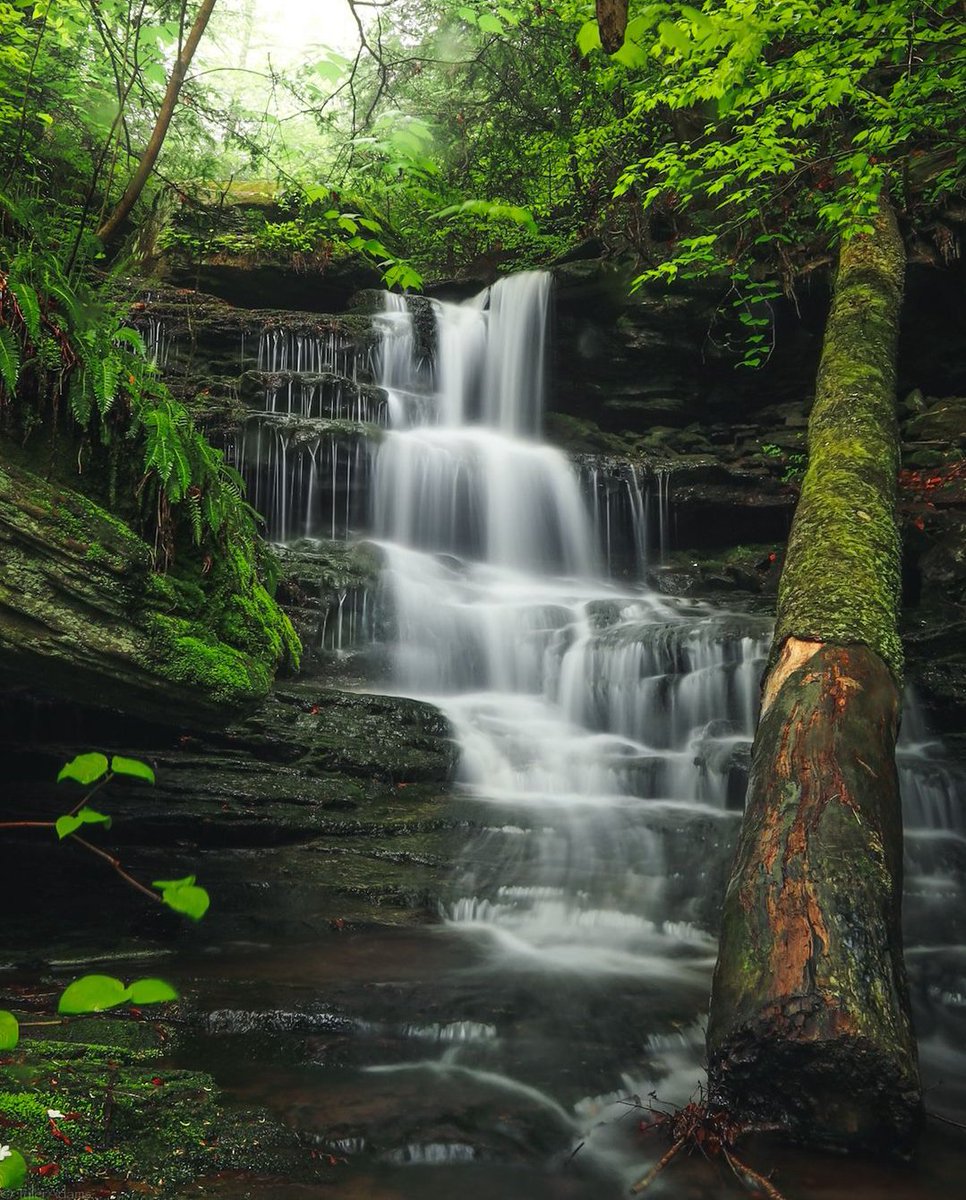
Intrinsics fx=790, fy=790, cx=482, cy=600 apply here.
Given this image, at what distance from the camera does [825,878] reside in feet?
9.78

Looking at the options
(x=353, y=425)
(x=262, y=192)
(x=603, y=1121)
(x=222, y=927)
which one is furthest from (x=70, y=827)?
(x=262, y=192)

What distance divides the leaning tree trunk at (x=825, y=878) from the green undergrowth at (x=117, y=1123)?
161cm

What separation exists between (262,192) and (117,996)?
1630cm

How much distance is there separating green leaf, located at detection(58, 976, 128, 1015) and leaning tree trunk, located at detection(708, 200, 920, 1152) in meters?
2.11

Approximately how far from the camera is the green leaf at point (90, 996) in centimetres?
151

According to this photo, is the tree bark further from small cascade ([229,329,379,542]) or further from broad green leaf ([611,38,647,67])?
small cascade ([229,329,379,542])

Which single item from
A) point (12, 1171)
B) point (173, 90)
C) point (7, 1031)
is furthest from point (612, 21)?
point (12, 1171)

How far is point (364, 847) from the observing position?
5.15m

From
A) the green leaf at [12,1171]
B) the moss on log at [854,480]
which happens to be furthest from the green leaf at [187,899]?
the moss on log at [854,480]

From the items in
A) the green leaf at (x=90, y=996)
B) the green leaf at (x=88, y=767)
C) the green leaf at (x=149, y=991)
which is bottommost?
the green leaf at (x=149, y=991)

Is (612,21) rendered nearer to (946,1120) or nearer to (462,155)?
(946,1120)

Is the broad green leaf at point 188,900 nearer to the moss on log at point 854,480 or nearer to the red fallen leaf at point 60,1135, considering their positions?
the red fallen leaf at point 60,1135

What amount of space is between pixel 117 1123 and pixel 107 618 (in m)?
2.01

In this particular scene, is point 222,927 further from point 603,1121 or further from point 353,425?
point 353,425
